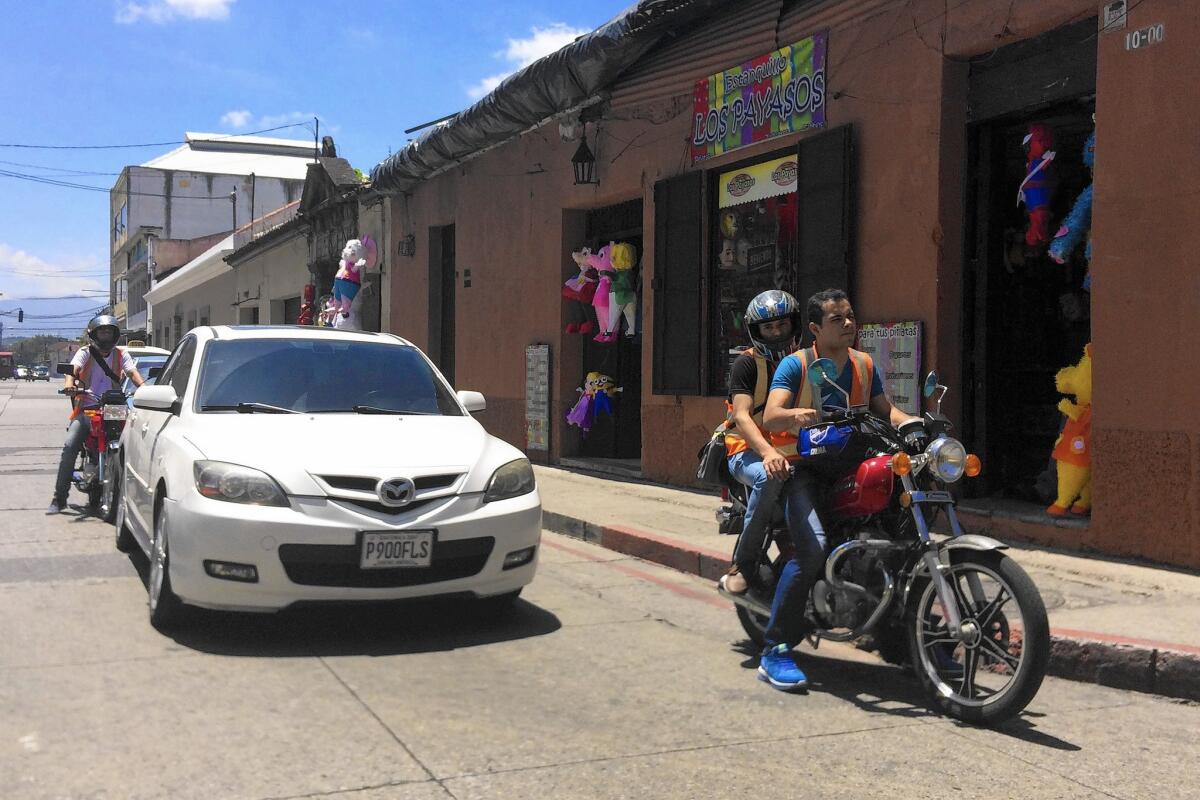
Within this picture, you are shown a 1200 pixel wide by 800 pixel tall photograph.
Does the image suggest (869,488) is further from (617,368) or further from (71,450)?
(617,368)

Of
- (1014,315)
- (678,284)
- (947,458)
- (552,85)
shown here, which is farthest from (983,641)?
(552,85)

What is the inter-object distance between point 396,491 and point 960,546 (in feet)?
7.82

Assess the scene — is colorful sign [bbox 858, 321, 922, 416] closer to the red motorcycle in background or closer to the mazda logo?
the mazda logo

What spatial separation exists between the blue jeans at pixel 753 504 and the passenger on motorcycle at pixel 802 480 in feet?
0.29

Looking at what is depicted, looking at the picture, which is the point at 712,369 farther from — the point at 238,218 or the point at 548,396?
the point at 238,218

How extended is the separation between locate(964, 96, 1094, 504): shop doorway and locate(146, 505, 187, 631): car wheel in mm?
5651

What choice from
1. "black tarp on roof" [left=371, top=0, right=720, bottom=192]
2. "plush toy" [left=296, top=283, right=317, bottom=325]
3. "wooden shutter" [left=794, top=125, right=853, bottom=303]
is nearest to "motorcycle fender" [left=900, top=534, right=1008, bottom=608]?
"wooden shutter" [left=794, top=125, right=853, bottom=303]

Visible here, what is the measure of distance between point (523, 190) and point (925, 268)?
7392 millimetres

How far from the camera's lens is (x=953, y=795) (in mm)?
3420

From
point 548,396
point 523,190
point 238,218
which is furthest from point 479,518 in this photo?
point 238,218

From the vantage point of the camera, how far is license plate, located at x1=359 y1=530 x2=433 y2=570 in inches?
191

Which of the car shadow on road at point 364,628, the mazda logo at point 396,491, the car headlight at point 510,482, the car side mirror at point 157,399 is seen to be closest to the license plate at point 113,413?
the car side mirror at point 157,399

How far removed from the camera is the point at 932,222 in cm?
810

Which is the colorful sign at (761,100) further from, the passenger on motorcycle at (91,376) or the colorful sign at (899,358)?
the passenger on motorcycle at (91,376)
